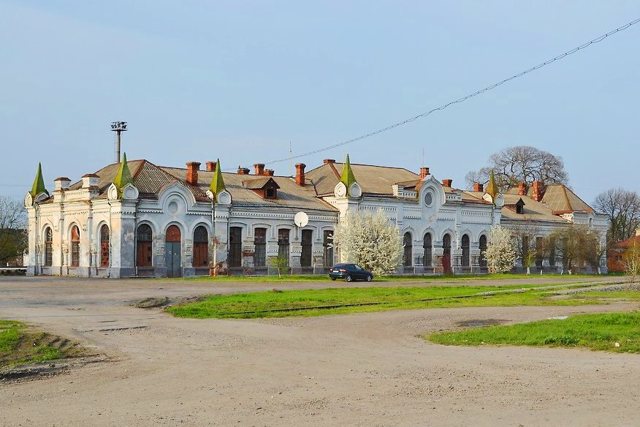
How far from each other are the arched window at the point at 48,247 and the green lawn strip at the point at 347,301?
28666 millimetres

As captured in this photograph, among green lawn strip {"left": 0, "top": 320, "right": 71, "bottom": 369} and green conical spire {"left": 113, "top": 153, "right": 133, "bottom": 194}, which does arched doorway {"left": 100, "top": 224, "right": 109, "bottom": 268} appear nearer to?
green conical spire {"left": 113, "top": 153, "right": 133, "bottom": 194}

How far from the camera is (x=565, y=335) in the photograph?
56.4ft

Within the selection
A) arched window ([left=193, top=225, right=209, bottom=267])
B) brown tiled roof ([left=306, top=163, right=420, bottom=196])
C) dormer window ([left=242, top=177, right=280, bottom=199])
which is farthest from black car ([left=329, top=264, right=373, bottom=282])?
brown tiled roof ([left=306, top=163, right=420, bottom=196])

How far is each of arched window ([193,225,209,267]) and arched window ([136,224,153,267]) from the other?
330cm

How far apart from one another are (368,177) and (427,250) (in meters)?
7.97

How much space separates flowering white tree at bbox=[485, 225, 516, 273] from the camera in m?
67.9

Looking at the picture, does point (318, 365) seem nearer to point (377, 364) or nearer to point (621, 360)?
point (377, 364)

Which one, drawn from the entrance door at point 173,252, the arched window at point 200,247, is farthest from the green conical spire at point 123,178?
the arched window at point 200,247

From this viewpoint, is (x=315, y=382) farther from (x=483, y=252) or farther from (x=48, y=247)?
(x=483, y=252)

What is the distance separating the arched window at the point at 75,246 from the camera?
177 feet

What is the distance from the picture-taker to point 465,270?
67.4m

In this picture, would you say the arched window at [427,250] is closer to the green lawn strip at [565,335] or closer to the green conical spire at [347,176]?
the green conical spire at [347,176]

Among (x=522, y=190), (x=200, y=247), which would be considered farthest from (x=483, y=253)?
(x=200, y=247)

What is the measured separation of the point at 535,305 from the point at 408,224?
3374 cm
